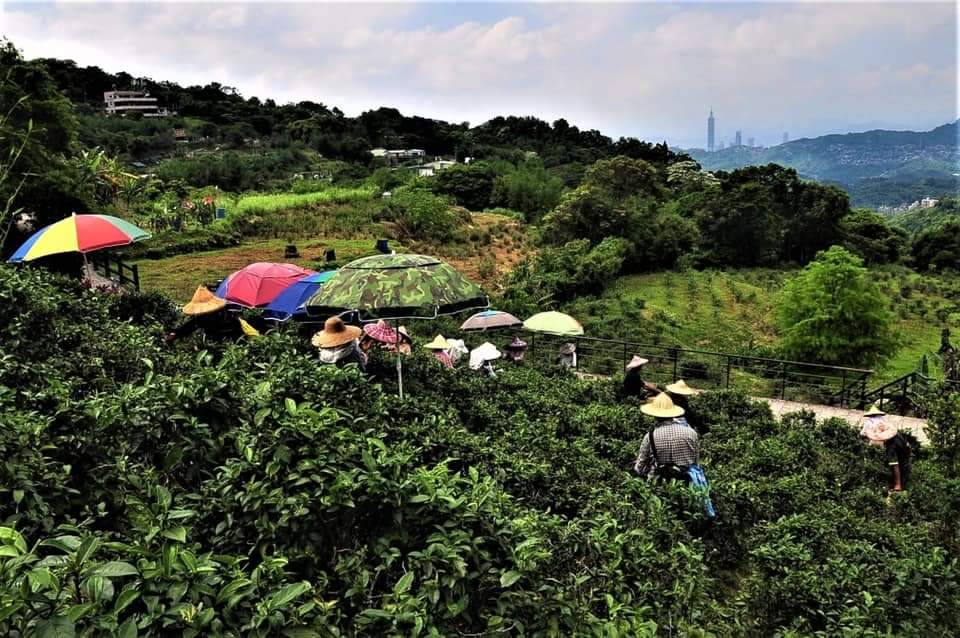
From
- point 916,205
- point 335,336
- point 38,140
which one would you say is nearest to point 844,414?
point 335,336

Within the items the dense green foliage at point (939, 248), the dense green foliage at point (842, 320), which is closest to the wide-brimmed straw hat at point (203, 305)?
the dense green foliage at point (842, 320)

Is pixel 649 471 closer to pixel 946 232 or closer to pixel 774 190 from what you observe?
pixel 774 190

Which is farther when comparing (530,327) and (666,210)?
(666,210)

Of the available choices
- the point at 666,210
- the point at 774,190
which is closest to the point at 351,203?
the point at 666,210

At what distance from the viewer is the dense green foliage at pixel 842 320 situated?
17.3 meters

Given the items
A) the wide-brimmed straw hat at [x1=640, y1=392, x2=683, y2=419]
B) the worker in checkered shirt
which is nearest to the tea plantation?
the worker in checkered shirt

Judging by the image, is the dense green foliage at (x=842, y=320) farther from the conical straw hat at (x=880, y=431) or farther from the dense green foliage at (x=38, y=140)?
the dense green foliage at (x=38, y=140)

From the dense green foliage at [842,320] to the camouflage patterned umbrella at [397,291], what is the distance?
15.4m

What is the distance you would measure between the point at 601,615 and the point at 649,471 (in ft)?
8.70

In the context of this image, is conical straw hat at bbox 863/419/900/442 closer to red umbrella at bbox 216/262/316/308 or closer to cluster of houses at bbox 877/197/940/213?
red umbrella at bbox 216/262/316/308

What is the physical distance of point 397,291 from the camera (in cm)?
500

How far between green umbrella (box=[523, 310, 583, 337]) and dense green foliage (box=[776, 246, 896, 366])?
30.9 feet

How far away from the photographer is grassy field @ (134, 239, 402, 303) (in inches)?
704

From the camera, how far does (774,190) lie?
35469 millimetres
